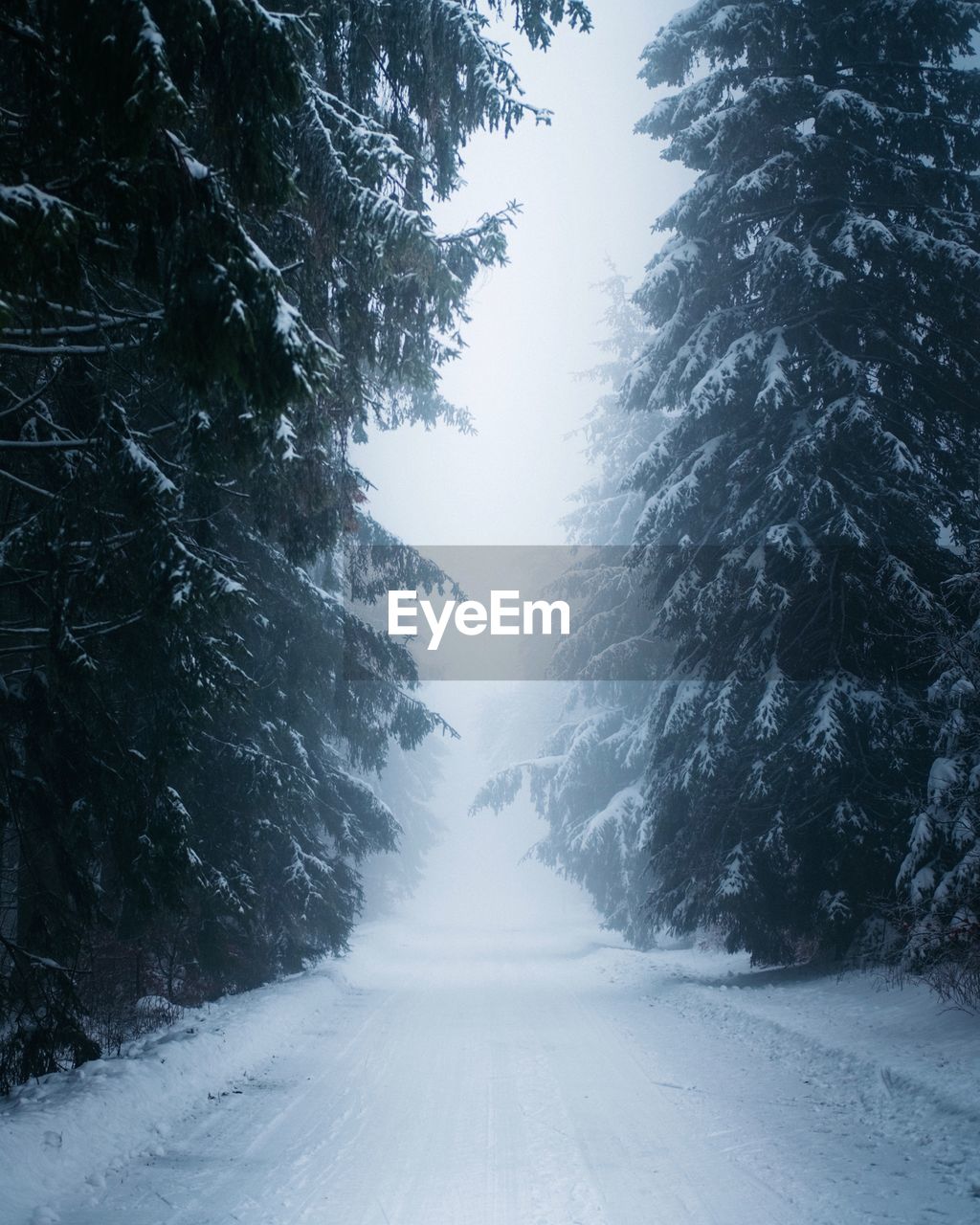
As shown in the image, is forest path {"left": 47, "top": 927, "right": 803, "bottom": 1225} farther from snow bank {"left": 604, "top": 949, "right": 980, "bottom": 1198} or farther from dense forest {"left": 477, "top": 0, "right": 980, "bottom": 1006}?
dense forest {"left": 477, "top": 0, "right": 980, "bottom": 1006}

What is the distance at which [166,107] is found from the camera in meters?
3.29

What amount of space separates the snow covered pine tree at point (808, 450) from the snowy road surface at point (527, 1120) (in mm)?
2175

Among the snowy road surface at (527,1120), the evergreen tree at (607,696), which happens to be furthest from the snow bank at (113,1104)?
the evergreen tree at (607,696)

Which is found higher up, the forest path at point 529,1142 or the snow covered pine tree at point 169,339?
the snow covered pine tree at point 169,339

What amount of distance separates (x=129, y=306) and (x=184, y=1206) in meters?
7.17

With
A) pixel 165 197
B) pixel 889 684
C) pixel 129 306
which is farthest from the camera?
pixel 889 684

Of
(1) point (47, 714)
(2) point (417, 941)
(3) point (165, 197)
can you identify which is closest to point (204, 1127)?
(1) point (47, 714)

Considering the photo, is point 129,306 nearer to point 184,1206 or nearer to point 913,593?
point 184,1206

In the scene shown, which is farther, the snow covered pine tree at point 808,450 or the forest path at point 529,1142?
the snow covered pine tree at point 808,450

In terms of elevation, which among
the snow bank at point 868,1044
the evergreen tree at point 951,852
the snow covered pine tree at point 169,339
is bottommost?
the snow bank at point 868,1044

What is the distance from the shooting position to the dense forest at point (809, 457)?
1025 cm

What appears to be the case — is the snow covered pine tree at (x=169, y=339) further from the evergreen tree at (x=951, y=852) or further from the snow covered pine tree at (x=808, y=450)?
the evergreen tree at (x=951, y=852)

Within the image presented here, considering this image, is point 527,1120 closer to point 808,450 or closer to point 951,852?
point 951,852

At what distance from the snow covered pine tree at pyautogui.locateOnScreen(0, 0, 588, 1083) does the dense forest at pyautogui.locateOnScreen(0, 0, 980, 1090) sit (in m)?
0.03
